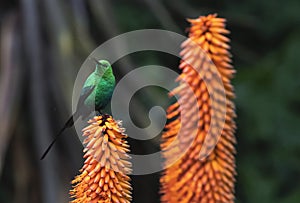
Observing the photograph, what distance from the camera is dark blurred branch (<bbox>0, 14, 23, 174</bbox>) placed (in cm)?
246

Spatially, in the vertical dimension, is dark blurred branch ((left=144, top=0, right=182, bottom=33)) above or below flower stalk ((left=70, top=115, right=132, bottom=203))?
above

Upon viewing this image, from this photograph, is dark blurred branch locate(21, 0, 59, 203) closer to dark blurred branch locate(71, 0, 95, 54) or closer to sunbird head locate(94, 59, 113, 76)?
dark blurred branch locate(71, 0, 95, 54)

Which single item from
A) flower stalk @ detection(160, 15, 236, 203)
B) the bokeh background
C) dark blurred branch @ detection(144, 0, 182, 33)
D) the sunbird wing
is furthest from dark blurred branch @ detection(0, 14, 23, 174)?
the sunbird wing

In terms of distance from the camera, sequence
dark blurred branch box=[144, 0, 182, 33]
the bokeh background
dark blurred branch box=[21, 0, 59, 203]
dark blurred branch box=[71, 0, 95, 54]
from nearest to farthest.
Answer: dark blurred branch box=[21, 0, 59, 203] < the bokeh background < dark blurred branch box=[71, 0, 95, 54] < dark blurred branch box=[144, 0, 182, 33]

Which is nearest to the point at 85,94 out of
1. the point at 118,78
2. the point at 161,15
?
the point at 118,78

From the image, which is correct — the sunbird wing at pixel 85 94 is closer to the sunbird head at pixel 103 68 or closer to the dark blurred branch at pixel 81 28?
the sunbird head at pixel 103 68

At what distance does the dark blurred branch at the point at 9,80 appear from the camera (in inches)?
97.0

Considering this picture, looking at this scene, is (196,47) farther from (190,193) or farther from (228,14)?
(228,14)

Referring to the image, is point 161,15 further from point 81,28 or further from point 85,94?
point 85,94

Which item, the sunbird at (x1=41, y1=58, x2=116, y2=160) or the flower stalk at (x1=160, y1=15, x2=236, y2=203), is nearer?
the sunbird at (x1=41, y1=58, x2=116, y2=160)

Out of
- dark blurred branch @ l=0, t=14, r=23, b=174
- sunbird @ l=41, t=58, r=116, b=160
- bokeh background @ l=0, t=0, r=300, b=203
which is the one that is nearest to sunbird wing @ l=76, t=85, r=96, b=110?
sunbird @ l=41, t=58, r=116, b=160

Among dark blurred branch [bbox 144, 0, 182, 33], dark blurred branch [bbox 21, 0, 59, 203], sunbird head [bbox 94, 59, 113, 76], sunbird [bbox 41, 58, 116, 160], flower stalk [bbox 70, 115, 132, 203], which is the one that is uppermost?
dark blurred branch [bbox 144, 0, 182, 33]

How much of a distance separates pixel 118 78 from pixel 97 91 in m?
2.21

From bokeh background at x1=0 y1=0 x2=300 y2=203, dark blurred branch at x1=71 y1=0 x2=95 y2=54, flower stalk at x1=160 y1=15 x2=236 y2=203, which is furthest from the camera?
dark blurred branch at x1=71 y1=0 x2=95 y2=54
